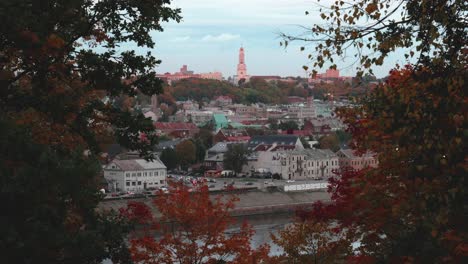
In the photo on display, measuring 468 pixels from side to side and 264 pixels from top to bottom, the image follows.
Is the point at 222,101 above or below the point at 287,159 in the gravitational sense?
above

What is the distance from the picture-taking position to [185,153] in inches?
1753

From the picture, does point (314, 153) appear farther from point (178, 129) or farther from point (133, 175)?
point (178, 129)

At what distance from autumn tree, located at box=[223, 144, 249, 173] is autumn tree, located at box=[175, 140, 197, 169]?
83.3 inches

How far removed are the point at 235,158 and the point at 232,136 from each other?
37.5 ft

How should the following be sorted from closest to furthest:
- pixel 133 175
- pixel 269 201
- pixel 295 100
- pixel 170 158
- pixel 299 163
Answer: pixel 269 201, pixel 133 175, pixel 299 163, pixel 170 158, pixel 295 100

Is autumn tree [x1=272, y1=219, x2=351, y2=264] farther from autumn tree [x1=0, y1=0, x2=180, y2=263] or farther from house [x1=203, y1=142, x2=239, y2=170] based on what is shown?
house [x1=203, y1=142, x2=239, y2=170]

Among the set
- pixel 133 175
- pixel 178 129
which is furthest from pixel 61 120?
pixel 178 129

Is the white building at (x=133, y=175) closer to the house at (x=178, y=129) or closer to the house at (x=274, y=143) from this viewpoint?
the house at (x=274, y=143)

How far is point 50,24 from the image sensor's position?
5.09 metres

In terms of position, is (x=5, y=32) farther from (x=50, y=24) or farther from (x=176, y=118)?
(x=176, y=118)

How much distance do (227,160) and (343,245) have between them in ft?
115

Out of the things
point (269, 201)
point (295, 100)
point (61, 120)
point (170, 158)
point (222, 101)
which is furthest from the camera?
point (295, 100)

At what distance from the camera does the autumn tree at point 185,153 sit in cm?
4428

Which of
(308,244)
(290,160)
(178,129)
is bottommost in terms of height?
(290,160)
